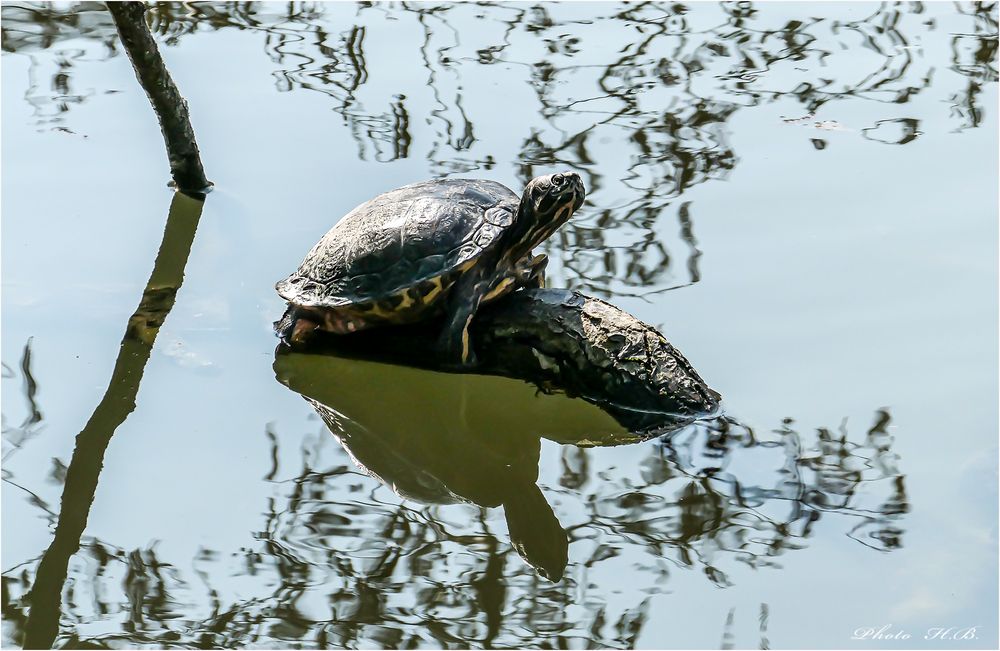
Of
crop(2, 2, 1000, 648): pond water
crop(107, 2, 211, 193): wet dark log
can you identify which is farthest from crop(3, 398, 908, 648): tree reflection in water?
crop(107, 2, 211, 193): wet dark log

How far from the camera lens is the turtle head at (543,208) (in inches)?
173

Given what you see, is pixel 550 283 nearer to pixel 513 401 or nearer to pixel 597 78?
pixel 513 401

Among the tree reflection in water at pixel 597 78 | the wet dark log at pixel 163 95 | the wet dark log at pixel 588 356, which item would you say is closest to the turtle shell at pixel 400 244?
the wet dark log at pixel 588 356

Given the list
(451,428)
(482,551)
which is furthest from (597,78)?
(482,551)

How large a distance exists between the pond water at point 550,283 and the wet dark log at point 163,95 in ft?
0.53

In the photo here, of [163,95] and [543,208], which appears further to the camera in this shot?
[163,95]

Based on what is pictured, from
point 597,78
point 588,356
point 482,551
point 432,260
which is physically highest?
point 597,78

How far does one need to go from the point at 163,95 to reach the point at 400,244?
186 centimetres

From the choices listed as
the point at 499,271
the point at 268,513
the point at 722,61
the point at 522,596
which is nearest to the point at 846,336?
the point at 499,271

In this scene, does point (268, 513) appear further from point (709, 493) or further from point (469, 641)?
point (709, 493)

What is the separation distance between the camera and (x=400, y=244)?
4.45m

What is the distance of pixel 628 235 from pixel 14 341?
8.97ft

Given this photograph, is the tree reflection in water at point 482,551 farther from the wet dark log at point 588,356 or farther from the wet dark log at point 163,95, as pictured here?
the wet dark log at point 163,95

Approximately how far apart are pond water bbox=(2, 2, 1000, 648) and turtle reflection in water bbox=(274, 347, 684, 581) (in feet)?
0.05
